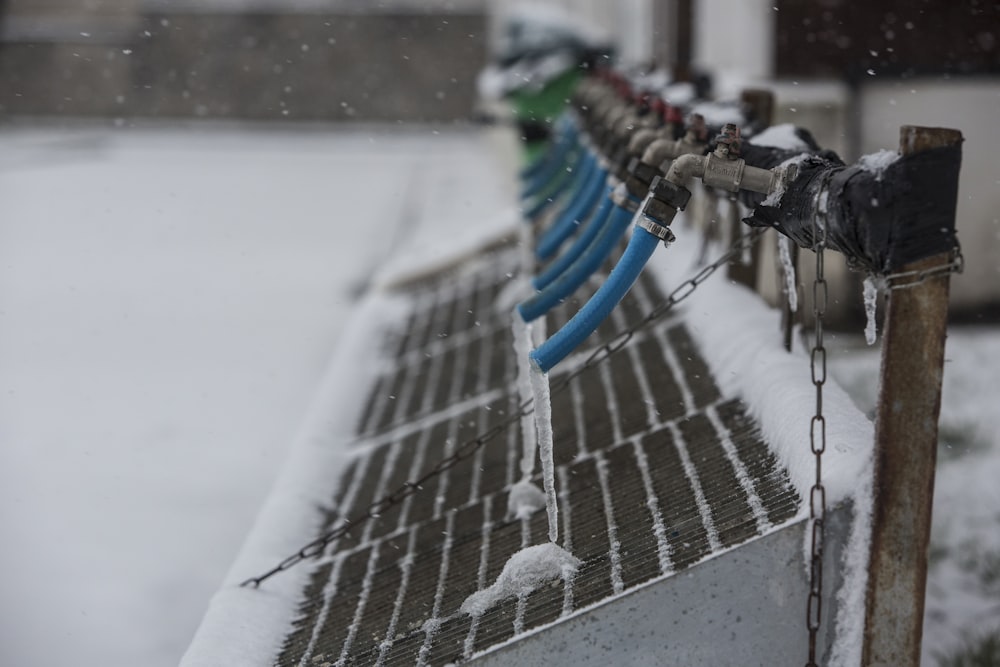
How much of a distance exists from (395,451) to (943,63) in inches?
202

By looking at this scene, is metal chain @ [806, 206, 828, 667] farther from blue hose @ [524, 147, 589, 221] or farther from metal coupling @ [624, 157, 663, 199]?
blue hose @ [524, 147, 589, 221]

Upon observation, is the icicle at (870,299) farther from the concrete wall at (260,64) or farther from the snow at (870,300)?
the concrete wall at (260,64)

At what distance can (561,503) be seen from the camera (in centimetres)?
455

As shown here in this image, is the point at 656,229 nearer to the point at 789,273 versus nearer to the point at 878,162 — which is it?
the point at 878,162

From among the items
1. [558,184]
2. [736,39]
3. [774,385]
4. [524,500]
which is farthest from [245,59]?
[774,385]

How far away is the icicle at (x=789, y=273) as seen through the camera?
4.24 m

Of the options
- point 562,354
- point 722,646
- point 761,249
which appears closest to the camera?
point 722,646

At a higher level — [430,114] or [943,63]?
[943,63]

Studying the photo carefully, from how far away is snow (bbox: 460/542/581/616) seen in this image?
3857mm

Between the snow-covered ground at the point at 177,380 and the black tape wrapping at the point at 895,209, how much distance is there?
2845 millimetres

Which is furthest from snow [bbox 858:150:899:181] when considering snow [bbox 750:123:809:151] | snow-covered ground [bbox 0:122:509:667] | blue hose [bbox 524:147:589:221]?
blue hose [bbox 524:147:589:221]

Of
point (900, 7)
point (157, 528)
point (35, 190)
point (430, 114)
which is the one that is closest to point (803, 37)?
point (900, 7)

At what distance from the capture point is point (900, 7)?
28.7ft

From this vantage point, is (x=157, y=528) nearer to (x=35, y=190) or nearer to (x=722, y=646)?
(x=722, y=646)
